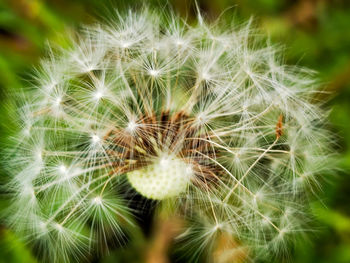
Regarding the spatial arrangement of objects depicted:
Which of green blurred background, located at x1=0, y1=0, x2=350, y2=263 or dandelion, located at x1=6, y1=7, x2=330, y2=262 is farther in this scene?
green blurred background, located at x1=0, y1=0, x2=350, y2=263

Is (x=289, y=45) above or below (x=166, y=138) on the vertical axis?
above

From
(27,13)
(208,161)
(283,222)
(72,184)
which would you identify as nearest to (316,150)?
(283,222)

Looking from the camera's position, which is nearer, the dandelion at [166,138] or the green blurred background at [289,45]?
the dandelion at [166,138]

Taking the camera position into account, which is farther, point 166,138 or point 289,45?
point 289,45
